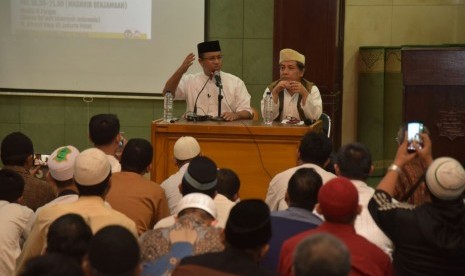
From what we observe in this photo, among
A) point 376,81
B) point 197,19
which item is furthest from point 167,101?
point 376,81

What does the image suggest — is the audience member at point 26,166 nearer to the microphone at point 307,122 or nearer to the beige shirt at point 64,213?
the beige shirt at point 64,213

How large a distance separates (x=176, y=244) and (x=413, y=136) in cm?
119

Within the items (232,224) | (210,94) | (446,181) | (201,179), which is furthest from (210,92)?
(232,224)

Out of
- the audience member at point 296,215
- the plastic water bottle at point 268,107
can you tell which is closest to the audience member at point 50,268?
the audience member at point 296,215

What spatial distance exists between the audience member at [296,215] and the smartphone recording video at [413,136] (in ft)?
1.43

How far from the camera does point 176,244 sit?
10.2ft

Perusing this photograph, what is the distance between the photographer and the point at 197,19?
28.2 feet

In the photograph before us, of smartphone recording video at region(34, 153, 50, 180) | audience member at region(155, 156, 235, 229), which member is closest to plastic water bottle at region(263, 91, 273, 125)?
smartphone recording video at region(34, 153, 50, 180)

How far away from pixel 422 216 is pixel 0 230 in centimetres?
Result: 206

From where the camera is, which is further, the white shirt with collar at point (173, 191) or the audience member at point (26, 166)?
the audience member at point (26, 166)

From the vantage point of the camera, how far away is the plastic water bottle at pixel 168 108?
6.22 metres

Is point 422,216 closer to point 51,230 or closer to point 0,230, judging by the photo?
point 51,230

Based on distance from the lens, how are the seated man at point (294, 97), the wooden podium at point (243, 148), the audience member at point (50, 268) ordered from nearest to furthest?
the audience member at point (50, 268) → the wooden podium at point (243, 148) → the seated man at point (294, 97)

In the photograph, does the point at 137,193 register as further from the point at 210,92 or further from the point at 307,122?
the point at 210,92
